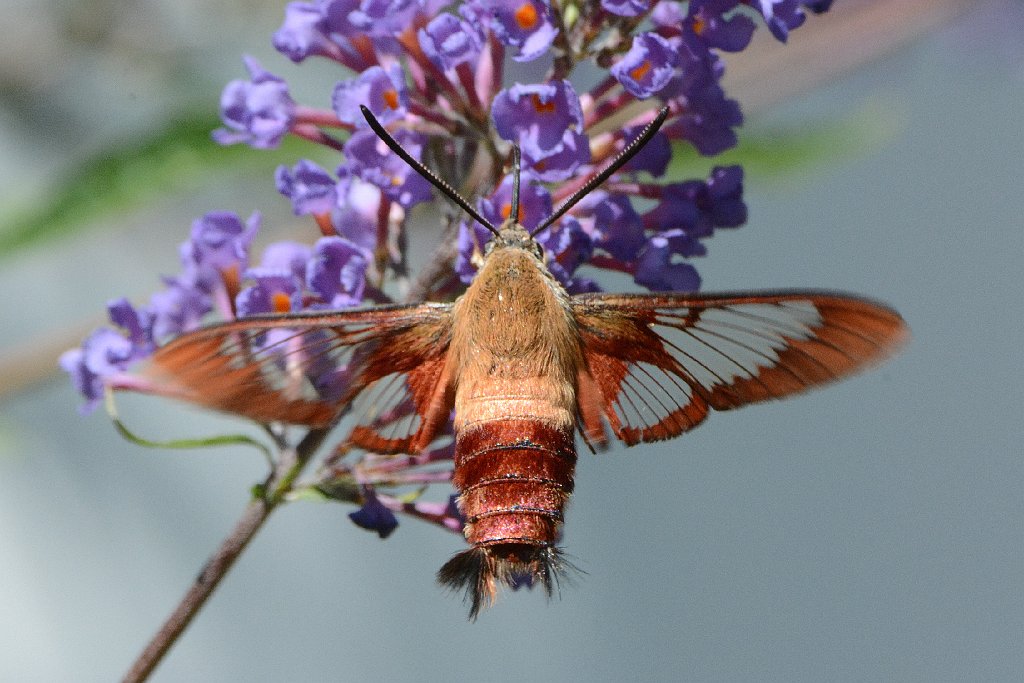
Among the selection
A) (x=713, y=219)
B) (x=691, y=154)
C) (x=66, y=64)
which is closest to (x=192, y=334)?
(x=713, y=219)

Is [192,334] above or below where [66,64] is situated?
below

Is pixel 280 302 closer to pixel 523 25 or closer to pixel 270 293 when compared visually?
pixel 270 293

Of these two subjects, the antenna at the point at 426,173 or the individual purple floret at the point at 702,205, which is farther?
the individual purple floret at the point at 702,205

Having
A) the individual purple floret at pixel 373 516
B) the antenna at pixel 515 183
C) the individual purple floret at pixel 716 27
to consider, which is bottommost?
the individual purple floret at pixel 373 516

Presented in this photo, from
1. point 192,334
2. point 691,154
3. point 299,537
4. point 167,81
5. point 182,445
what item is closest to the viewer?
point 192,334

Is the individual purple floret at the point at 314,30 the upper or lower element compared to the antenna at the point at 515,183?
upper

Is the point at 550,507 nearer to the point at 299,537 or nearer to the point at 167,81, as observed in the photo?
the point at 167,81

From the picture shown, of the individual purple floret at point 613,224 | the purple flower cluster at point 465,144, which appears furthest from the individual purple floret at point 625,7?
the individual purple floret at point 613,224

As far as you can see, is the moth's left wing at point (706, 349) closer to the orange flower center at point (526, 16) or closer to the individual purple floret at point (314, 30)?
the orange flower center at point (526, 16)

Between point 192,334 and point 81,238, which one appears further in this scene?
point 81,238
